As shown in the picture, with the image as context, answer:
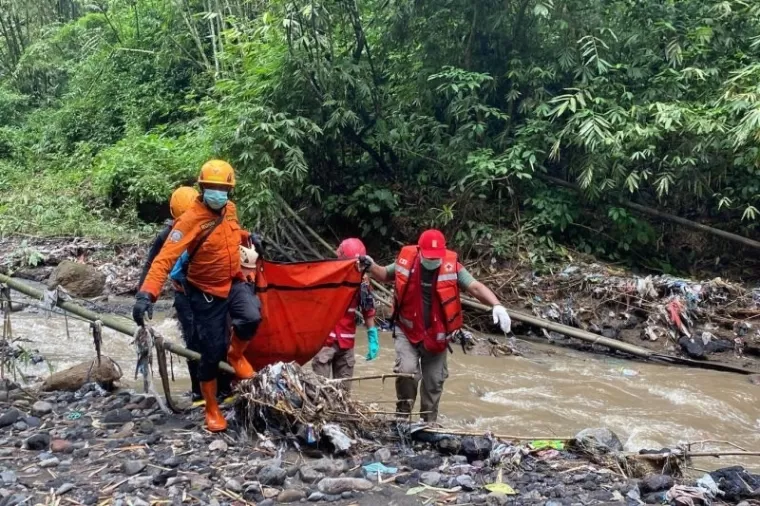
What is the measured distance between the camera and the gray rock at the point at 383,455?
4.35 meters

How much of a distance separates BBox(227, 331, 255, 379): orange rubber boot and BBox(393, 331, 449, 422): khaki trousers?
3.87ft

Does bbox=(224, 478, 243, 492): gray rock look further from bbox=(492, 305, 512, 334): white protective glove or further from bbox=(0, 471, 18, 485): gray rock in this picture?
bbox=(492, 305, 512, 334): white protective glove

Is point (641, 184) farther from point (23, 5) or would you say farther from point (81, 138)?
point (23, 5)

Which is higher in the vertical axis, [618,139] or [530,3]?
[530,3]

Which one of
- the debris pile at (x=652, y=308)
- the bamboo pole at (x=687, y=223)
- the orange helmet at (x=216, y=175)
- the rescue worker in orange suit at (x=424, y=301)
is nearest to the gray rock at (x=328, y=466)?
the rescue worker in orange suit at (x=424, y=301)

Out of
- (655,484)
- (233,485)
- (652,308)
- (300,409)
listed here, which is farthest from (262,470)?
Answer: (652,308)

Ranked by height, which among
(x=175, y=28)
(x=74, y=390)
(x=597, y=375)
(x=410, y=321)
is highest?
(x=175, y=28)

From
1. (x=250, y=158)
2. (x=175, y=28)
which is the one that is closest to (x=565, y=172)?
(x=250, y=158)

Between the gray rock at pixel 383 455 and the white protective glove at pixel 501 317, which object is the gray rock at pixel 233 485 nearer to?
the gray rock at pixel 383 455

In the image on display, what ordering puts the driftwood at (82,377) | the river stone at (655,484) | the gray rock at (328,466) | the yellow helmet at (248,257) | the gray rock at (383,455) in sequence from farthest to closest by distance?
1. the driftwood at (82,377)
2. the yellow helmet at (248,257)
3. the gray rock at (383,455)
4. the gray rock at (328,466)
5. the river stone at (655,484)

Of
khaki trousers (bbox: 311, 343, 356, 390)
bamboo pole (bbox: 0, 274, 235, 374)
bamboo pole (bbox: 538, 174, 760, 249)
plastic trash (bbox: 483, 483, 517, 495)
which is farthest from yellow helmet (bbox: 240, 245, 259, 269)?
bamboo pole (bbox: 538, 174, 760, 249)

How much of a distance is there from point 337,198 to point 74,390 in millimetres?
6994

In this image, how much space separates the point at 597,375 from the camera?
8195mm

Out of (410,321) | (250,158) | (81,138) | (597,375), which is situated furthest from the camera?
(81,138)
